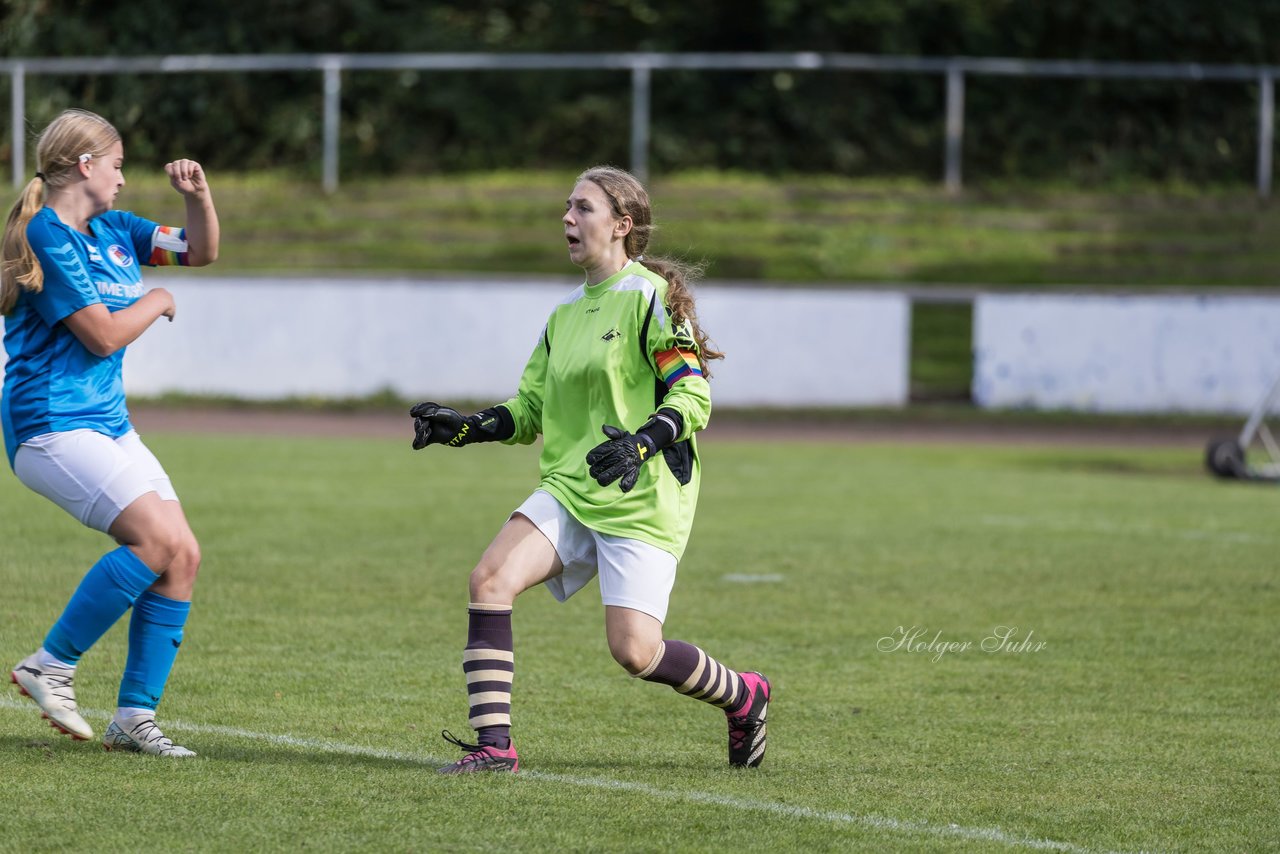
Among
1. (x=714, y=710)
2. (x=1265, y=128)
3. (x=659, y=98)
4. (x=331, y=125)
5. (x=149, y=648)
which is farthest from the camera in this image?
(x=659, y=98)

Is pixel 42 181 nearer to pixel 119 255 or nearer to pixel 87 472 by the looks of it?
pixel 119 255

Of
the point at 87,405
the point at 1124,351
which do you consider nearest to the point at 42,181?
the point at 87,405

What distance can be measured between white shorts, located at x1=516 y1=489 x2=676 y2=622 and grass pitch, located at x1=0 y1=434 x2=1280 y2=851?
55cm

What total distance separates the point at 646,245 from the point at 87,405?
1758 mm

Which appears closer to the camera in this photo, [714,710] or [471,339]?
[714,710]

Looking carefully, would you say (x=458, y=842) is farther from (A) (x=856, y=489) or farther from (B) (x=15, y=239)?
(A) (x=856, y=489)

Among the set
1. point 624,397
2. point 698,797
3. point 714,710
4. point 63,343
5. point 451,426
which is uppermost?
point 63,343

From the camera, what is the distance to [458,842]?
14.3 ft

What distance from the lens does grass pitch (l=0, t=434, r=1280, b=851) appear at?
183 inches

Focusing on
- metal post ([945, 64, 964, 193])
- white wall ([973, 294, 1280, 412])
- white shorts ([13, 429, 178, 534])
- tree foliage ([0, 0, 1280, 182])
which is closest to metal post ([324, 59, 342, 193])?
tree foliage ([0, 0, 1280, 182])

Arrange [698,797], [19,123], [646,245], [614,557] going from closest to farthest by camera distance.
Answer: [698,797], [614,557], [646,245], [19,123]

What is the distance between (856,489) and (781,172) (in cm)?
1929

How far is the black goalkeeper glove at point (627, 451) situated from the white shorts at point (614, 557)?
0.78 feet

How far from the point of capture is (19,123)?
2834 cm
